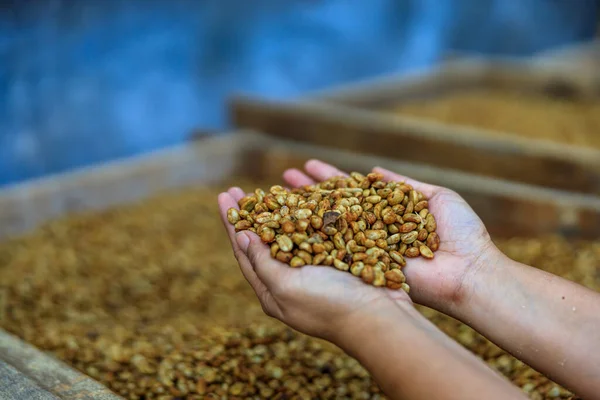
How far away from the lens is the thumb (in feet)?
4.19

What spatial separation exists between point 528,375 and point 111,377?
3.31ft

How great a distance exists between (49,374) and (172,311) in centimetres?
93

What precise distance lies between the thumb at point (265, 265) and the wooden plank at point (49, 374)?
36 cm

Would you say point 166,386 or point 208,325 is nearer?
point 166,386

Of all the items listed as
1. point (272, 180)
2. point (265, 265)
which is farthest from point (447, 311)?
point (272, 180)

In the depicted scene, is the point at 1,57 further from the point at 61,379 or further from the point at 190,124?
the point at 61,379

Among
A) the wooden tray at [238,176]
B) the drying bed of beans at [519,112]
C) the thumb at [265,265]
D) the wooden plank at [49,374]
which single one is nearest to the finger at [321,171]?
the thumb at [265,265]

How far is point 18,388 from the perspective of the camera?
132 cm

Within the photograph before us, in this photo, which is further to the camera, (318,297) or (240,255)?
(240,255)

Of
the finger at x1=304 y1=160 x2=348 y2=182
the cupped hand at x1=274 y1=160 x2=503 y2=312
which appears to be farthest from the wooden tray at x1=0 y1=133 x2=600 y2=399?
the cupped hand at x1=274 y1=160 x2=503 y2=312

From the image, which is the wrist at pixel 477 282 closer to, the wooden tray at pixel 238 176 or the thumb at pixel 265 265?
the thumb at pixel 265 265

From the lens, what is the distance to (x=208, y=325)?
2.08 metres

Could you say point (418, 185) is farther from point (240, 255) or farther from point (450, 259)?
point (240, 255)

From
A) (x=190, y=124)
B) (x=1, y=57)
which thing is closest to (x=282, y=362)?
(x=1, y=57)
